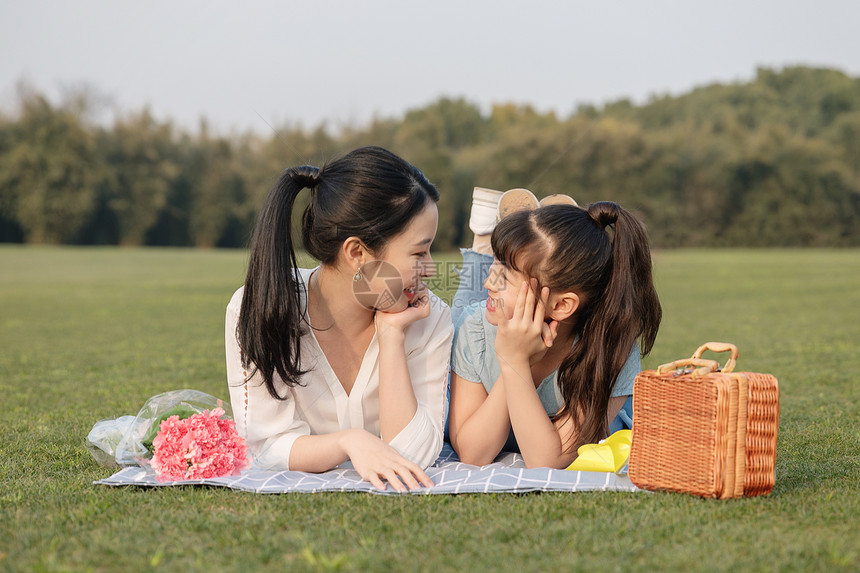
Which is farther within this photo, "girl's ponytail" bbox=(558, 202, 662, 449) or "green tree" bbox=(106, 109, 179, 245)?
"green tree" bbox=(106, 109, 179, 245)

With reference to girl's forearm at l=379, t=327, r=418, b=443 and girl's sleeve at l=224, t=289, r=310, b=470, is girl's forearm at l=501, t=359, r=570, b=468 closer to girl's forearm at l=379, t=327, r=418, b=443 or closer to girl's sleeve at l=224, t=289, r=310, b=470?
girl's forearm at l=379, t=327, r=418, b=443

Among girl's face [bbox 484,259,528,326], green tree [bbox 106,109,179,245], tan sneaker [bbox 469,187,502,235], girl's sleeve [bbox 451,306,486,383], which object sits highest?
green tree [bbox 106,109,179,245]

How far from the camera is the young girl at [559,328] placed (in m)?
3.23

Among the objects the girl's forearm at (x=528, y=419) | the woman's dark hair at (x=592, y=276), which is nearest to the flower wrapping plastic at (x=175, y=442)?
the girl's forearm at (x=528, y=419)

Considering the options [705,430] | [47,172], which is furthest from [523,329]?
[47,172]

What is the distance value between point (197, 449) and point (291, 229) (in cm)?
95

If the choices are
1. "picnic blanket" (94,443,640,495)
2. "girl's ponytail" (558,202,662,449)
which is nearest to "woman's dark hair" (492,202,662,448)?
"girl's ponytail" (558,202,662,449)

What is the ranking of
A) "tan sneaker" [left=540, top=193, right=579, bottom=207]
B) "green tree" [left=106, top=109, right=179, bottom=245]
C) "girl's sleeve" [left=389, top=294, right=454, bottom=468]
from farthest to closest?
"green tree" [left=106, top=109, right=179, bottom=245] → "tan sneaker" [left=540, top=193, right=579, bottom=207] → "girl's sleeve" [left=389, top=294, right=454, bottom=468]

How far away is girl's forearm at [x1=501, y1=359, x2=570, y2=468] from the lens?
10.5 ft

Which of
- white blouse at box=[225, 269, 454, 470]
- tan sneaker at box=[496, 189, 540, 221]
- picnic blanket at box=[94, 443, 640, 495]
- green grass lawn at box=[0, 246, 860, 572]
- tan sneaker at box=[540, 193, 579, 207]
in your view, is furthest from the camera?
tan sneaker at box=[496, 189, 540, 221]

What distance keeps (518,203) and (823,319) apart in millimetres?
8382

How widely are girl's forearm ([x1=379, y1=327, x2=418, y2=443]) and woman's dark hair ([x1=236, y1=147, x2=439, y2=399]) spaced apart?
361 mm

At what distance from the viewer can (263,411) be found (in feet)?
10.9

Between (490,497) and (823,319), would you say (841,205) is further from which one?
(490,497)
